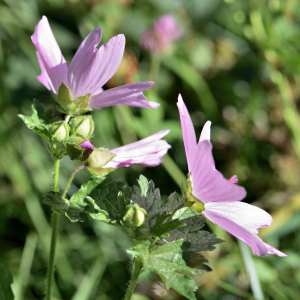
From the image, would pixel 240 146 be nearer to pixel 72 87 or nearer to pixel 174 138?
pixel 174 138

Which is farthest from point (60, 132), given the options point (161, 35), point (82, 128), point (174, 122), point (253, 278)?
point (161, 35)

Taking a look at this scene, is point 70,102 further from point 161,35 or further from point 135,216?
point 161,35

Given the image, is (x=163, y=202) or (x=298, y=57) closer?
(x=163, y=202)

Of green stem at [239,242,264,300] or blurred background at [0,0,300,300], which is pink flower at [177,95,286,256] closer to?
green stem at [239,242,264,300]

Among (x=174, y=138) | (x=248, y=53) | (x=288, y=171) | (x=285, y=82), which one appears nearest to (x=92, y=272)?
(x=174, y=138)

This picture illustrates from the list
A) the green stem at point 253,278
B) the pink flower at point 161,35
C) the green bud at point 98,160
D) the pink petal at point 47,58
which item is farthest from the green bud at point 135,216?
the pink flower at point 161,35
